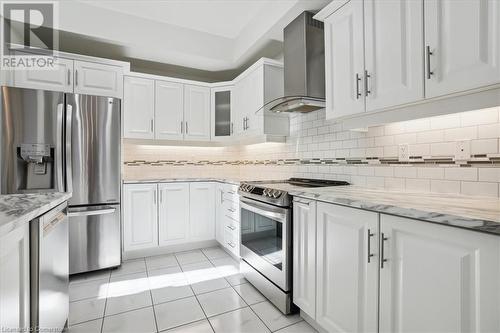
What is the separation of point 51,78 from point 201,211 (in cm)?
230

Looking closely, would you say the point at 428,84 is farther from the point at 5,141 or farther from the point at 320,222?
the point at 5,141

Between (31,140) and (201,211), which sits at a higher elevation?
(31,140)

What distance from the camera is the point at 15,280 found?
3.31 feet

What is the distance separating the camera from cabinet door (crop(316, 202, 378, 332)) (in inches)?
50.9

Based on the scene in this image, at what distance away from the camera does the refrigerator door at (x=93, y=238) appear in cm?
256

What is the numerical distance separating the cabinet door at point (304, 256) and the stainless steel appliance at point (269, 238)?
0.20ft

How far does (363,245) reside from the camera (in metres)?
1.34

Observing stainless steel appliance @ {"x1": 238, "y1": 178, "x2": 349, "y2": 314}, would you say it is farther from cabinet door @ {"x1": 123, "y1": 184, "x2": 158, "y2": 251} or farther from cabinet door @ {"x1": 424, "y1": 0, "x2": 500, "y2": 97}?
cabinet door @ {"x1": 123, "y1": 184, "x2": 158, "y2": 251}

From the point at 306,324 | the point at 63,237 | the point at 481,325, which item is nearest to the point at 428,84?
the point at 481,325

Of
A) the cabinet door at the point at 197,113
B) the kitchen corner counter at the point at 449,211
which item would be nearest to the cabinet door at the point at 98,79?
the cabinet door at the point at 197,113

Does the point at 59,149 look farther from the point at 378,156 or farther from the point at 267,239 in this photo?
the point at 378,156

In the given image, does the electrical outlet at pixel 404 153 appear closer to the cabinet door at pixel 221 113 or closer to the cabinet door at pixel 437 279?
the cabinet door at pixel 437 279

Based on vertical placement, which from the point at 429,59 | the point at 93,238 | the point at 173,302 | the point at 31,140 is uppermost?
the point at 429,59

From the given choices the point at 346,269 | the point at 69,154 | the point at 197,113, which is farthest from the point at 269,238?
the point at 197,113
